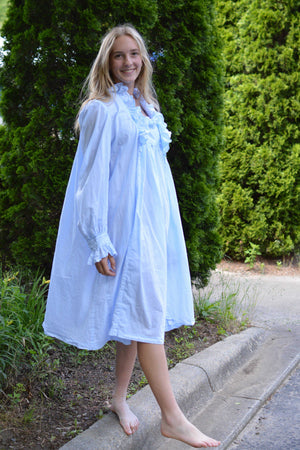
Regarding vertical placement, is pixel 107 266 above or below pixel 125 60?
below

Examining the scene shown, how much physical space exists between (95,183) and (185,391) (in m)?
1.33

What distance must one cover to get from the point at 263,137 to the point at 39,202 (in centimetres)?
373

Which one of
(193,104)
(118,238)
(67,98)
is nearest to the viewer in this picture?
(118,238)

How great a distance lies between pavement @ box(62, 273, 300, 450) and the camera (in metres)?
2.54

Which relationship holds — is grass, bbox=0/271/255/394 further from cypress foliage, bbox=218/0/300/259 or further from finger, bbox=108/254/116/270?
cypress foliage, bbox=218/0/300/259

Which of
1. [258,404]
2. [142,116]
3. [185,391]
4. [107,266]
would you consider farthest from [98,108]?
[258,404]

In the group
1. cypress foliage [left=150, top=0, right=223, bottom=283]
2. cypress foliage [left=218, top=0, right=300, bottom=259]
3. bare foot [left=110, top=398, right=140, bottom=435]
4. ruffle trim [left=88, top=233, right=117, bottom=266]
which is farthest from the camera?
cypress foliage [left=218, top=0, right=300, bottom=259]

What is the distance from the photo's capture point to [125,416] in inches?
101

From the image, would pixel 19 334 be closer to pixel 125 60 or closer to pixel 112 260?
pixel 112 260

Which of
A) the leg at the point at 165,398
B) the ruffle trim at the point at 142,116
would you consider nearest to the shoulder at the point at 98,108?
the ruffle trim at the point at 142,116

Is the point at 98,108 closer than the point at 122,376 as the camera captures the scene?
Yes

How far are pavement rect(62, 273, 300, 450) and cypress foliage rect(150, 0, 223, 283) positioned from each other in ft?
2.39

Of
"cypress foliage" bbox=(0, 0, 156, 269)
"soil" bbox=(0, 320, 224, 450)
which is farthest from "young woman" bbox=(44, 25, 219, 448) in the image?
"cypress foliage" bbox=(0, 0, 156, 269)

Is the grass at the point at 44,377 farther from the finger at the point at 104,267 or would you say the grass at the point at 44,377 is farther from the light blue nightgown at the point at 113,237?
the finger at the point at 104,267
